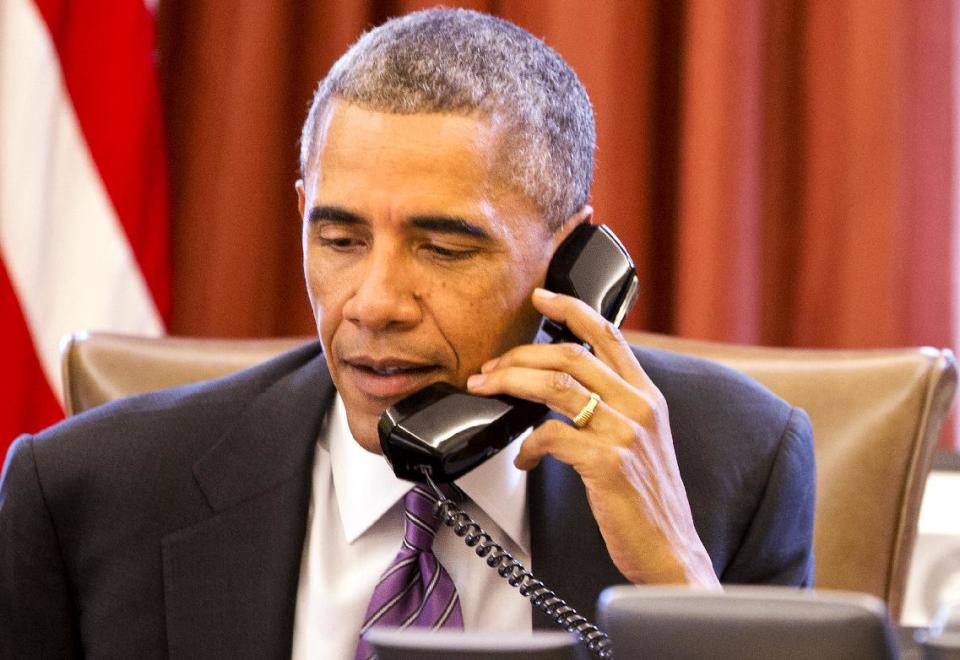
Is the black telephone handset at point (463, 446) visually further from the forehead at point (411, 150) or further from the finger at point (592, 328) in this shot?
the forehead at point (411, 150)

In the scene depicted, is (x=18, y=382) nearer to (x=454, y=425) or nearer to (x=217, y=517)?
(x=217, y=517)

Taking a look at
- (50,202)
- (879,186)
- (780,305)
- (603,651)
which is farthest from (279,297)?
A: (603,651)

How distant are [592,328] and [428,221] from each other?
0.23 m

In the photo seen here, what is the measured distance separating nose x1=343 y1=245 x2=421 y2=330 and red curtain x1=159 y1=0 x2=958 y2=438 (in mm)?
1052

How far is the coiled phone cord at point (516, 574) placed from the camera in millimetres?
1312

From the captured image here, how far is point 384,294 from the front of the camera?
128 centimetres

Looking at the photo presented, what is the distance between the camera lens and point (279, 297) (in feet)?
8.14

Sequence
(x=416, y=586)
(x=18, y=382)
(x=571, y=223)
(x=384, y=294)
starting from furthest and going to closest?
1. (x=18, y=382)
2. (x=571, y=223)
3. (x=416, y=586)
4. (x=384, y=294)

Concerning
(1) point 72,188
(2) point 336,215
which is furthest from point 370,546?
(1) point 72,188

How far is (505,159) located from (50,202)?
1214mm

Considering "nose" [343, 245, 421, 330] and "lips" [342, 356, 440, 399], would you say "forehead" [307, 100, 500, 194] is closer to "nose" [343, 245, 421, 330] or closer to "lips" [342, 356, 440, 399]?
"nose" [343, 245, 421, 330]

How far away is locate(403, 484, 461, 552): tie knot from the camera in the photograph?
1.39 m

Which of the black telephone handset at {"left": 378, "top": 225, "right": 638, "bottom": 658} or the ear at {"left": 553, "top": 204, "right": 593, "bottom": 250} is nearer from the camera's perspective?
the black telephone handset at {"left": 378, "top": 225, "right": 638, "bottom": 658}

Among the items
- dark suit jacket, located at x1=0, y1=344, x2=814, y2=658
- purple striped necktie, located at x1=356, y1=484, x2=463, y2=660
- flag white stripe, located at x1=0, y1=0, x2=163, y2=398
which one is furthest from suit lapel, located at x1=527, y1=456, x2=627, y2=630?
flag white stripe, located at x1=0, y1=0, x2=163, y2=398
